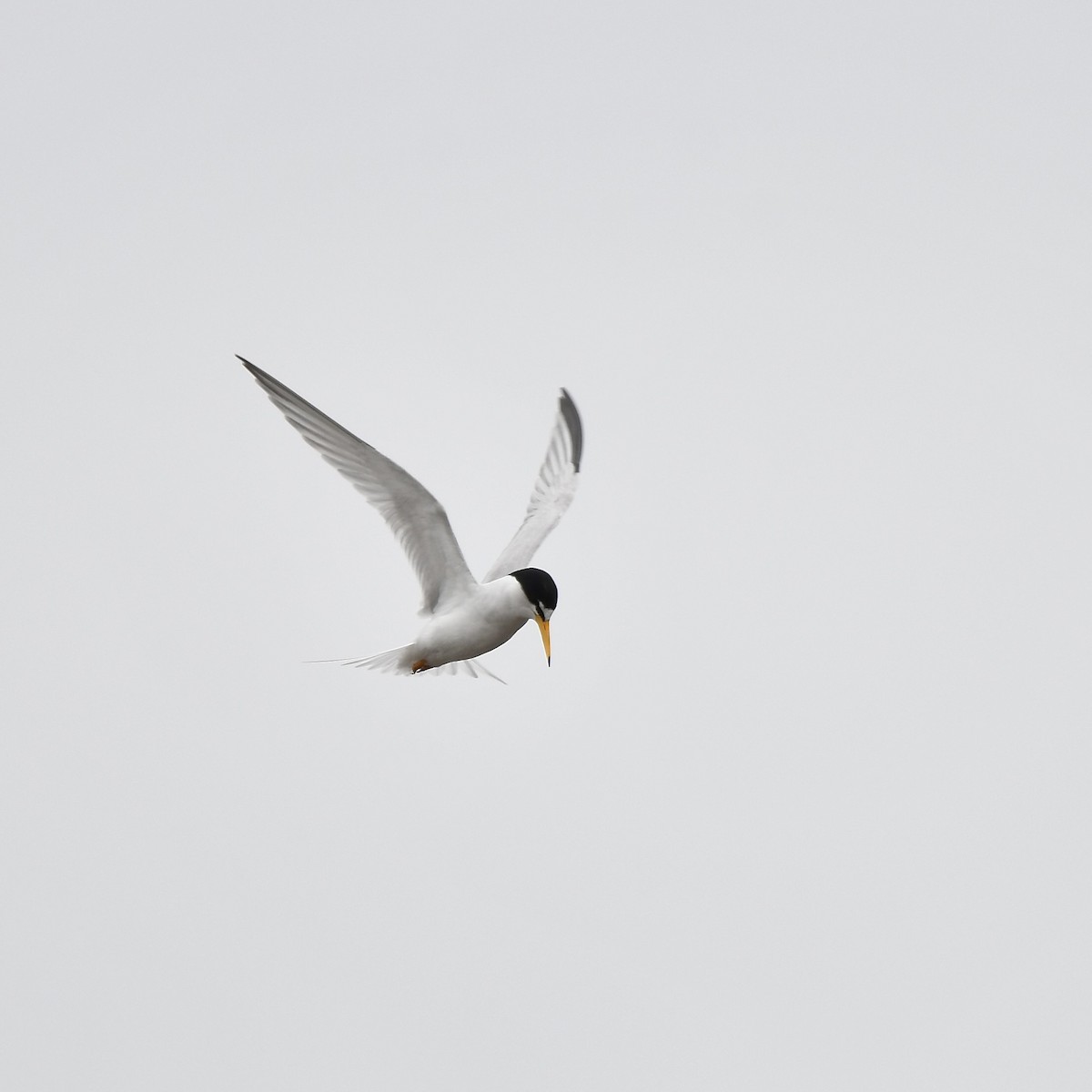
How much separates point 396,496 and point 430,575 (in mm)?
697

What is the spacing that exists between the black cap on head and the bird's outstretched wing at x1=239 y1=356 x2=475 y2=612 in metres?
0.56

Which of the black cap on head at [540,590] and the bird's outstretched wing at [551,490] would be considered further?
the bird's outstretched wing at [551,490]

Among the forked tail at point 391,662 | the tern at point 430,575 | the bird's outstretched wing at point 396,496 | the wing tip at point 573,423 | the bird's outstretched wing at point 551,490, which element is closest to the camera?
the bird's outstretched wing at point 396,496

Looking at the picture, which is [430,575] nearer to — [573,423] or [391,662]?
[391,662]

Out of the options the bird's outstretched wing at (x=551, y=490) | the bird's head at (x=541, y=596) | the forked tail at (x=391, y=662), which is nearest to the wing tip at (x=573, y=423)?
the bird's outstretched wing at (x=551, y=490)

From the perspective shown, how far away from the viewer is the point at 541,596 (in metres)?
8.86

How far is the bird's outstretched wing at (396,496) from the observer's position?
8.50 metres

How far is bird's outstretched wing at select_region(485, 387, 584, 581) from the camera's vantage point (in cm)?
1099

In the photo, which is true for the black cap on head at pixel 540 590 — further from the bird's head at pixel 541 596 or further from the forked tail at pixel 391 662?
the forked tail at pixel 391 662

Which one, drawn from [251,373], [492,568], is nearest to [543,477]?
[492,568]

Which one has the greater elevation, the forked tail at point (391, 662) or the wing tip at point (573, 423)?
the wing tip at point (573, 423)

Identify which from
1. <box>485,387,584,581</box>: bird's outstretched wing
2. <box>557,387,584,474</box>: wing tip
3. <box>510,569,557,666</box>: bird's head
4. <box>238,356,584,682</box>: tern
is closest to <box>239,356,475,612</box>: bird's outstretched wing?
<box>238,356,584,682</box>: tern

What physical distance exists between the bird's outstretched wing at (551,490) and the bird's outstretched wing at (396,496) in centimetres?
128

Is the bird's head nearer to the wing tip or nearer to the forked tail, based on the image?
the forked tail
